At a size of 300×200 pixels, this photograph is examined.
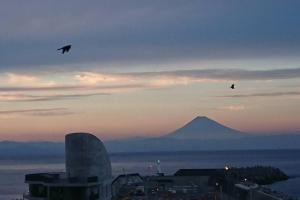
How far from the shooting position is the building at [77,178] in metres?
45.2

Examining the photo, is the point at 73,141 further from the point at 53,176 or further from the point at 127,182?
the point at 127,182

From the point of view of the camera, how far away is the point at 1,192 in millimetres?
98750

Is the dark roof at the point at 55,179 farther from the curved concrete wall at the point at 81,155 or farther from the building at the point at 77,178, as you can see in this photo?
the curved concrete wall at the point at 81,155

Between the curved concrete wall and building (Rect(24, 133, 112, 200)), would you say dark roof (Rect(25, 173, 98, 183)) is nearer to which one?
building (Rect(24, 133, 112, 200))

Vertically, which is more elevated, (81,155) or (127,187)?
(81,155)

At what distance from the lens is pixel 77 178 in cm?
4584

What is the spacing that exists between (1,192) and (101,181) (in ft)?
180

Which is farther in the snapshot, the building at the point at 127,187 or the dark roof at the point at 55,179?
the building at the point at 127,187

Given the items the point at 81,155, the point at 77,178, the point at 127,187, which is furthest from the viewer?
→ the point at 127,187

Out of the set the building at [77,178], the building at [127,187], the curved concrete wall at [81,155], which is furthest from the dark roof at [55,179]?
the building at [127,187]

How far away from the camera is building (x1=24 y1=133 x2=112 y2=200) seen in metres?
45.2

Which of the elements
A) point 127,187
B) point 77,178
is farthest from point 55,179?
point 127,187

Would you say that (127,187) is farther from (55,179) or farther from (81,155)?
(55,179)

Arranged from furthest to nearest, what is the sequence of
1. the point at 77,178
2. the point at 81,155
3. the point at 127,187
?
the point at 127,187
the point at 81,155
the point at 77,178
